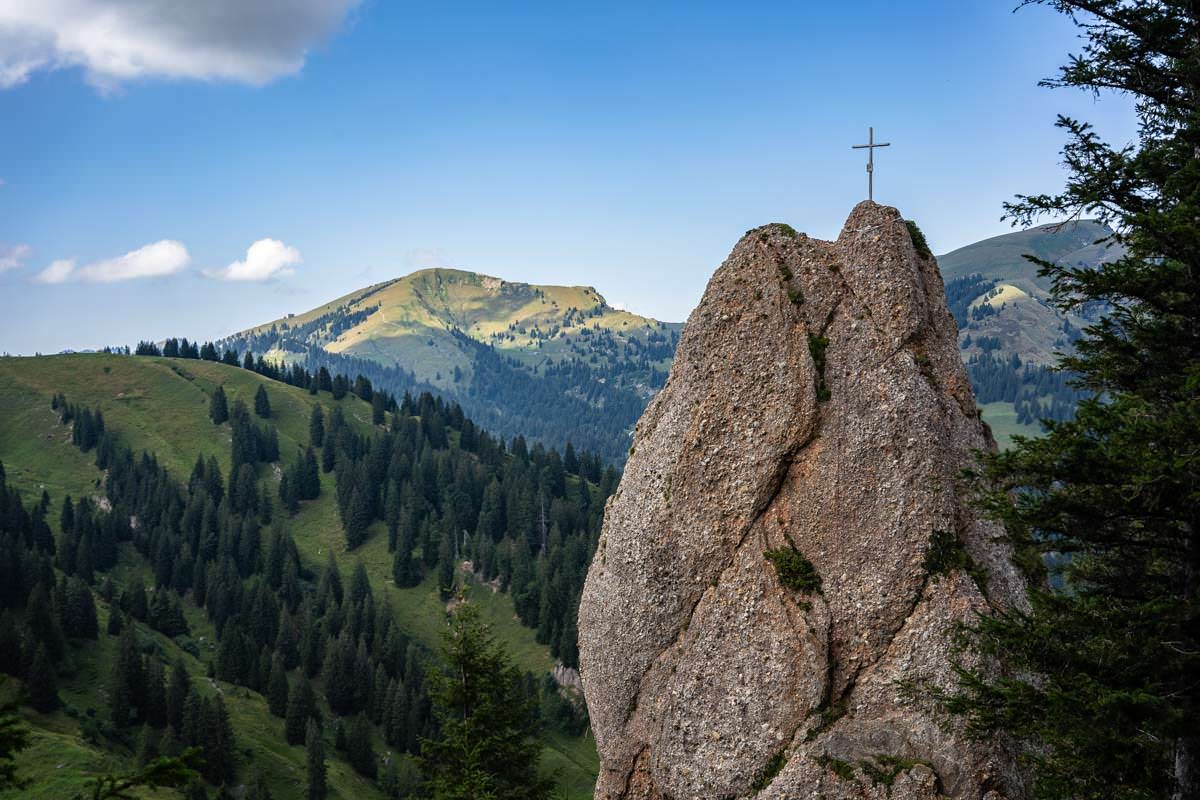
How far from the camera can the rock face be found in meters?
24.4

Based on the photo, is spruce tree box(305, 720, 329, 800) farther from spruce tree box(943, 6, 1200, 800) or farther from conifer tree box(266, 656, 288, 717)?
spruce tree box(943, 6, 1200, 800)

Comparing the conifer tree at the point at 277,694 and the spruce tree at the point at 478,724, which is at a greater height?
the spruce tree at the point at 478,724

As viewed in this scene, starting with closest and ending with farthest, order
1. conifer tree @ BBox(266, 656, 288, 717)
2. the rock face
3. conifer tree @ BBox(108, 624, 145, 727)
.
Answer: the rock face
conifer tree @ BBox(108, 624, 145, 727)
conifer tree @ BBox(266, 656, 288, 717)

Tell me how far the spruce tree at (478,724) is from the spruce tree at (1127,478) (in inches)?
932

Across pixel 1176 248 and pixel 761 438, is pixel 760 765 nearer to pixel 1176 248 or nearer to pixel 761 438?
pixel 761 438

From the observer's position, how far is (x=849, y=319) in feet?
93.2

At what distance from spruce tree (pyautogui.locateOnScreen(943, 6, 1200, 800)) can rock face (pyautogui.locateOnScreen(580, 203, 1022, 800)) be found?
6.46m

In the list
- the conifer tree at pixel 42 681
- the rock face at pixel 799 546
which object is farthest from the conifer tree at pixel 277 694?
the rock face at pixel 799 546

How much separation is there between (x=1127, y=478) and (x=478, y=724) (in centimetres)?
2895

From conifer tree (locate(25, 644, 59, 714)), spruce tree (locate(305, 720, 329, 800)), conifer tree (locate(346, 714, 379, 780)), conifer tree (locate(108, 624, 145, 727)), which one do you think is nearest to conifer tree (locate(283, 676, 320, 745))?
conifer tree (locate(346, 714, 379, 780))

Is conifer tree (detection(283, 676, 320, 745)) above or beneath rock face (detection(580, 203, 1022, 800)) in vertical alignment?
beneath

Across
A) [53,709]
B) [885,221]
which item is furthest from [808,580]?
[53,709]

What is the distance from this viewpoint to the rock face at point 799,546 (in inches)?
961

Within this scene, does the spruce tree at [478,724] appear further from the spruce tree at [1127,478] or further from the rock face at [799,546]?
the spruce tree at [1127,478]
